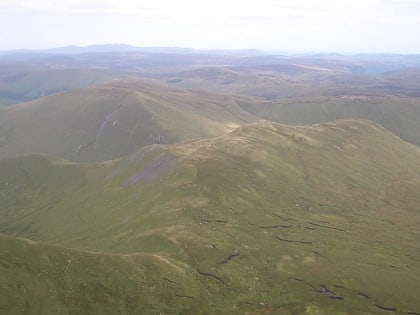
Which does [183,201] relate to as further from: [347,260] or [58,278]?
[58,278]

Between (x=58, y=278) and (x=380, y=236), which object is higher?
(x=58, y=278)

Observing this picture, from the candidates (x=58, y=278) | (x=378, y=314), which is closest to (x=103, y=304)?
(x=58, y=278)

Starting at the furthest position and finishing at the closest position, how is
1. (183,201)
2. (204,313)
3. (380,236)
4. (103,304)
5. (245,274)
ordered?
1. (183,201)
2. (380,236)
3. (245,274)
4. (204,313)
5. (103,304)

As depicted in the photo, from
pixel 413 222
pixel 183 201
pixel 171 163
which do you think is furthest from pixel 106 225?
pixel 413 222

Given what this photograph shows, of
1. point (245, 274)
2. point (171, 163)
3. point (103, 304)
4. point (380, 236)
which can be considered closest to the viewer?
point (103, 304)

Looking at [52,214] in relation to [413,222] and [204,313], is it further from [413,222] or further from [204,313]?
[413,222]

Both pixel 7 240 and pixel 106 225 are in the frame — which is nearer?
pixel 7 240

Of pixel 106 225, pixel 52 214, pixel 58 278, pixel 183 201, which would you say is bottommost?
pixel 52 214
